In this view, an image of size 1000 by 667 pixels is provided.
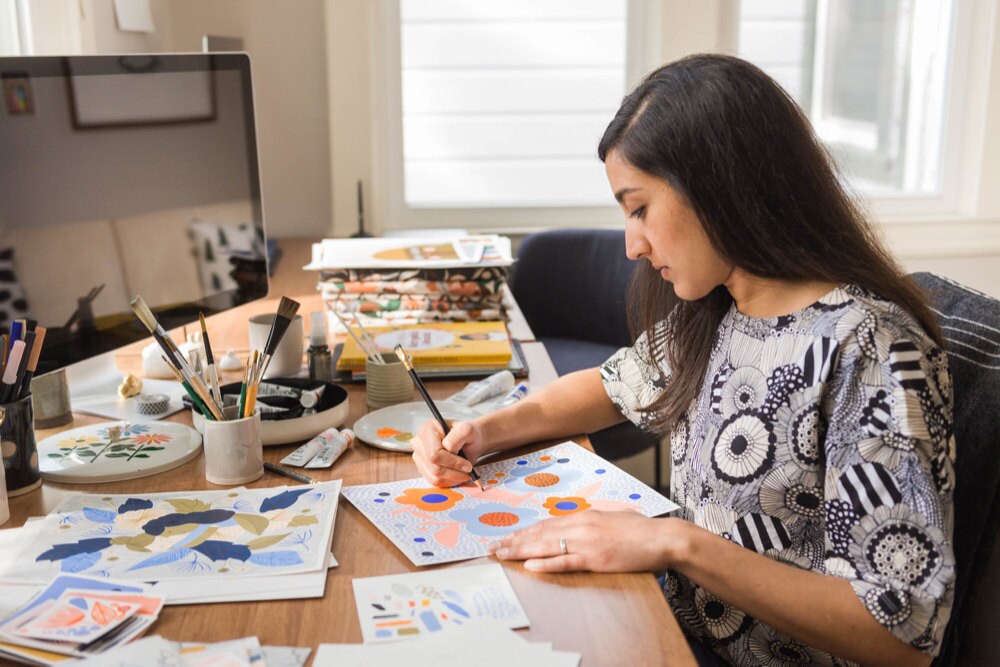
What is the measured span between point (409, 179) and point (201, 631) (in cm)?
226

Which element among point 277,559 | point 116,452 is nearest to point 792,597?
point 277,559

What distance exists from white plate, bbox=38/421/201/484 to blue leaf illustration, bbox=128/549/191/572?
0.24 meters

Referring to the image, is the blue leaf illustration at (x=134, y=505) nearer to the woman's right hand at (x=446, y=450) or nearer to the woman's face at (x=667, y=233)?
the woman's right hand at (x=446, y=450)

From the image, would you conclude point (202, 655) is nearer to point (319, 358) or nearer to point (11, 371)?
point (11, 371)

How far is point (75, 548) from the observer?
0.95m

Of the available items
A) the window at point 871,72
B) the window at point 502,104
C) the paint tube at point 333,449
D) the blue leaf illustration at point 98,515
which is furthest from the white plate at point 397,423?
the window at point 871,72

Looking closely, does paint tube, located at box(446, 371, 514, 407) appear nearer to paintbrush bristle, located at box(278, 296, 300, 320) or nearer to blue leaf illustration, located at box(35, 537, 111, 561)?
paintbrush bristle, located at box(278, 296, 300, 320)

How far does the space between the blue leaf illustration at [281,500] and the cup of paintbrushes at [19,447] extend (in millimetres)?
268

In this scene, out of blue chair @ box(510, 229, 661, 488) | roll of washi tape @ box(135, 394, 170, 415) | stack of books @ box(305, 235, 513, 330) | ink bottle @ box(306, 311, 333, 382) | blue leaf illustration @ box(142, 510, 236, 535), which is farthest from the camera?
blue chair @ box(510, 229, 661, 488)

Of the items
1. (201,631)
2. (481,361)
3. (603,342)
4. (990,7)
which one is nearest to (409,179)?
(603,342)

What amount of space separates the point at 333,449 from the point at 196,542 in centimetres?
28

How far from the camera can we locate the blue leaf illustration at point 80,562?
91 centimetres

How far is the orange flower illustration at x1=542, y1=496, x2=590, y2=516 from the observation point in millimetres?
1052

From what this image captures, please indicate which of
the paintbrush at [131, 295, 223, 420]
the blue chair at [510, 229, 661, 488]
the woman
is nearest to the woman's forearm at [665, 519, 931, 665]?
the woman
